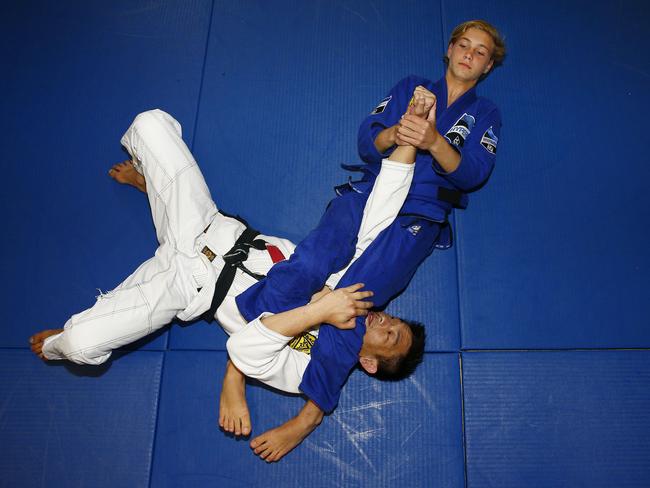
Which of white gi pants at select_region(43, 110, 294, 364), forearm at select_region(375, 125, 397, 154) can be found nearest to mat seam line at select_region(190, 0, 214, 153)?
white gi pants at select_region(43, 110, 294, 364)

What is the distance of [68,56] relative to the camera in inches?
114

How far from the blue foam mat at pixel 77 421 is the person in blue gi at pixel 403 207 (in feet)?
1.90

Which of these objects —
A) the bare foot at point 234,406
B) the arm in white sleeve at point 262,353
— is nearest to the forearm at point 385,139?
the arm in white sleeve at point 262,353

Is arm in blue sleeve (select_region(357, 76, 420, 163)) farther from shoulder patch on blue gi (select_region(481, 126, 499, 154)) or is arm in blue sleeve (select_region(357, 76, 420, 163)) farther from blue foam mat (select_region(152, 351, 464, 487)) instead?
blue foam mat (select_region(152, 351, 464, 487))

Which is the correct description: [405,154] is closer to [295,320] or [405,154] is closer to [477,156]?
[477,156]

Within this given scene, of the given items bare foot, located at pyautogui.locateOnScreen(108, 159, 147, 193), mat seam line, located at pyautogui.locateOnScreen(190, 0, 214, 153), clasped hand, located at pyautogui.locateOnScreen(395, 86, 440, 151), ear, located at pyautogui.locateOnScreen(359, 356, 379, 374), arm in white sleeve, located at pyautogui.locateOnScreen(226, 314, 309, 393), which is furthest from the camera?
mat seam line, located at pyautogui.locateOnScreen(190, 0, 214, 153)

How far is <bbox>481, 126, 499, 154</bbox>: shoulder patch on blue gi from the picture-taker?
7.68 ft

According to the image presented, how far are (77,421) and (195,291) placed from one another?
2.81 feet

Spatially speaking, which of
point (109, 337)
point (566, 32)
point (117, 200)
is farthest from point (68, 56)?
point (566, 32)

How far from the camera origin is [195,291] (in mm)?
2207

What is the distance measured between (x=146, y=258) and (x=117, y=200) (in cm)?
38

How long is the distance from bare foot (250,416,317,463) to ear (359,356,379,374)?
35cm

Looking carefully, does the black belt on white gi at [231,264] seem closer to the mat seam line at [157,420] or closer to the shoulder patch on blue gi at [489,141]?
the mat seam line at [157,420]

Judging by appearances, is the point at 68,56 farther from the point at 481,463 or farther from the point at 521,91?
the point at 481,463
